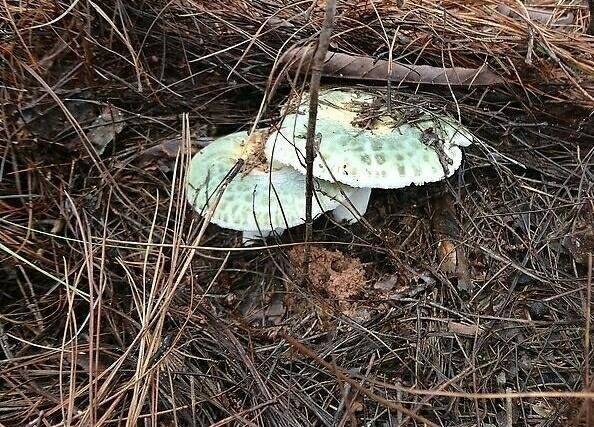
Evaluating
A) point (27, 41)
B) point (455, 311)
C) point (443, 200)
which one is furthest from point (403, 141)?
point (27, 41)

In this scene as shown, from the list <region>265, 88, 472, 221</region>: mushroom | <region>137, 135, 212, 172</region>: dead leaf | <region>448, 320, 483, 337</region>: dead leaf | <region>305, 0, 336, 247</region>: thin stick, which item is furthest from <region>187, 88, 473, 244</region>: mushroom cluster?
<region>448, 320, 483, 337</region>: dead leaf

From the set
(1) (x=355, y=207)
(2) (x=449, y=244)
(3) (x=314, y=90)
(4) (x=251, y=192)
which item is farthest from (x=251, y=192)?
(2) (x=449, y=244)

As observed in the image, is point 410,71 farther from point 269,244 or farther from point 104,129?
point 104,129

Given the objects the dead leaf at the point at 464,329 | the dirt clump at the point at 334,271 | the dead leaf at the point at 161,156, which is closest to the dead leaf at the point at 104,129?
the dead leaf at the point at 161,156

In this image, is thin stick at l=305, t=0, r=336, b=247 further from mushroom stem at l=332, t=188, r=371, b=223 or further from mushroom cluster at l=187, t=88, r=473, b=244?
mushroom stem at l=332, t=188, r=371, b=223

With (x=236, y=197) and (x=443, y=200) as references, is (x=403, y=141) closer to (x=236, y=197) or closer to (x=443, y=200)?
(x=443, y=200)

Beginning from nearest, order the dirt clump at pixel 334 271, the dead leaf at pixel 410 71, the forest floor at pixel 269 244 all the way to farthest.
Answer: the forest floor at pixel 269 244, the dirt clump at pixel 334 271, the dead leaf at pixel 410 71

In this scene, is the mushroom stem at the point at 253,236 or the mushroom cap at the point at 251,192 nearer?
the mushroom cap at the point at 251,192

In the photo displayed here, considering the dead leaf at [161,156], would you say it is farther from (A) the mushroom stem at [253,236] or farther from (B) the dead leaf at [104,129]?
(A) the mushroom stem at [253,236]
